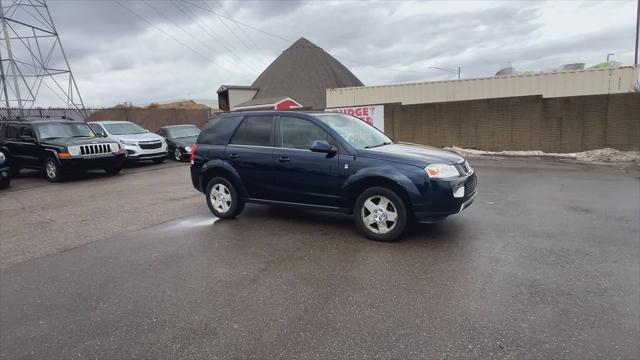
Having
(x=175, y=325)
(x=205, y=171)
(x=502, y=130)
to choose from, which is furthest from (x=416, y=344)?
(x=502, y=130)

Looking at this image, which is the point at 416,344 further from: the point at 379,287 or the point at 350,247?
the point at 350,247

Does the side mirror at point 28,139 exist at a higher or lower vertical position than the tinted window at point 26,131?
lower

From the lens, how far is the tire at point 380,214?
4977 mm

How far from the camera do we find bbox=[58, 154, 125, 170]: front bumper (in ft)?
36.0

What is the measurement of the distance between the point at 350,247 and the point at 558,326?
2.41 m

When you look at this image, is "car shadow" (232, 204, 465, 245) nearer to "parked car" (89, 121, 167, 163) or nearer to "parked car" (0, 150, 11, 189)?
"parked car" (0, 150, 11, 189)

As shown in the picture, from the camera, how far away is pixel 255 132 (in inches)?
244

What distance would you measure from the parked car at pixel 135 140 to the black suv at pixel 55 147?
174cm

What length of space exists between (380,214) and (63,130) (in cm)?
1091

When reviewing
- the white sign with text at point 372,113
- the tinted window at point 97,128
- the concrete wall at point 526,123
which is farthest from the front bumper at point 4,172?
the concrete wall at point 526,123

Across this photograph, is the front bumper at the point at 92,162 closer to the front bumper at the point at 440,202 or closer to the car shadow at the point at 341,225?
the car shadow at the point at 341,225

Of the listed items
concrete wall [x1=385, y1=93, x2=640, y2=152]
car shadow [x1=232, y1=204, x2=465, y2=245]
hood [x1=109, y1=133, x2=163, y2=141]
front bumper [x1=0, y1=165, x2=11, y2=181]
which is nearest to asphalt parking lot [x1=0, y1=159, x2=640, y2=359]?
car shadow [x1=232, y1=204, x2=465, y2=245]

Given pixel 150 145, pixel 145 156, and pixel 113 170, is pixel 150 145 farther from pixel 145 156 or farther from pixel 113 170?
pixel 113 170

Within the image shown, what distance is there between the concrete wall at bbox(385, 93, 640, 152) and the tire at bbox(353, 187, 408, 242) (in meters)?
12.3
